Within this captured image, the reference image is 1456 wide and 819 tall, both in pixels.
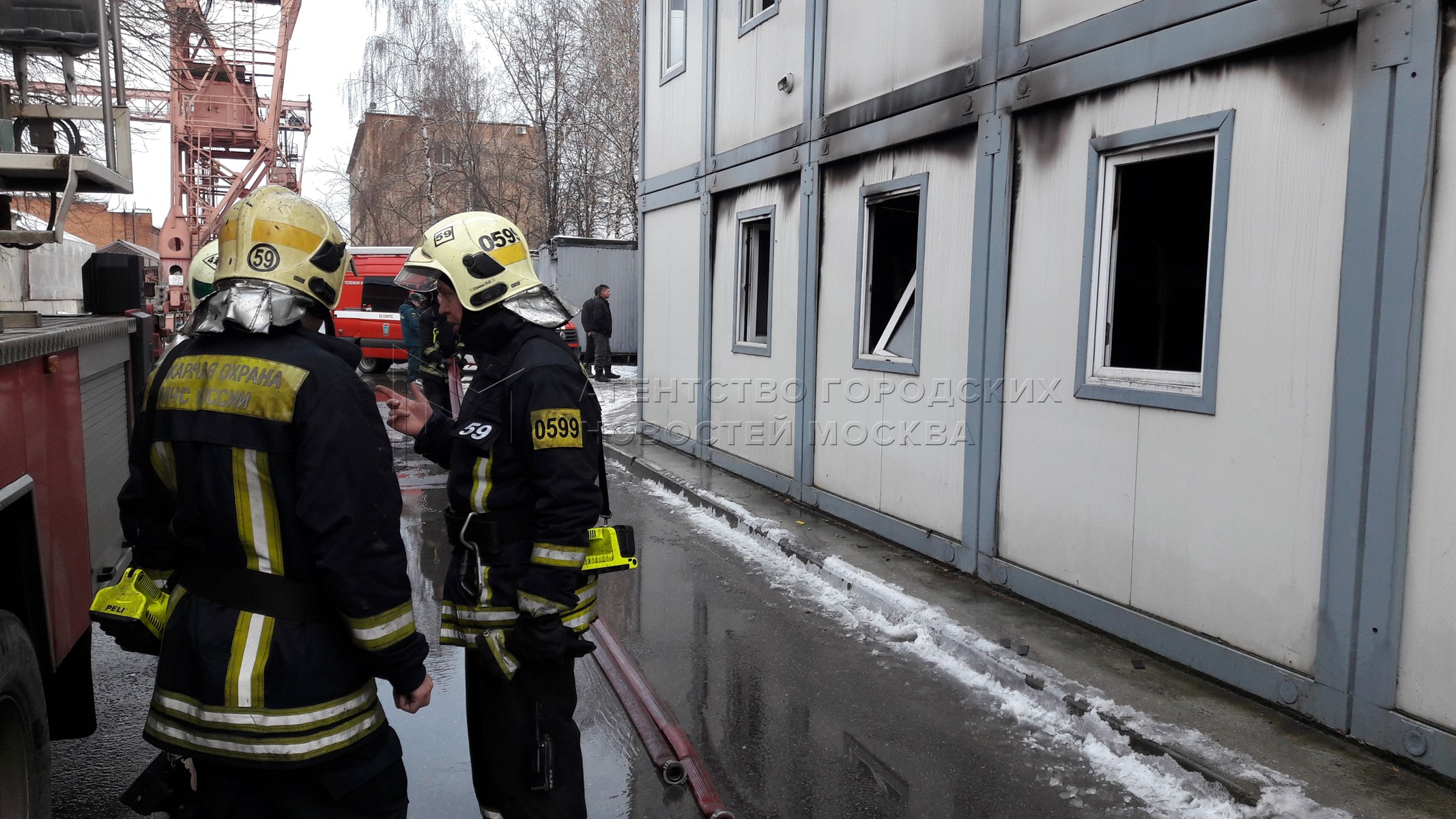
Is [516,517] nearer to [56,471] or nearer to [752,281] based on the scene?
[56,471]

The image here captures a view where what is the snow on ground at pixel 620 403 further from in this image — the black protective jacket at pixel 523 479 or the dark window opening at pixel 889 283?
the black protective jacket at pixel 523 479

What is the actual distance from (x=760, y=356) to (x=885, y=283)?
201 centimetres

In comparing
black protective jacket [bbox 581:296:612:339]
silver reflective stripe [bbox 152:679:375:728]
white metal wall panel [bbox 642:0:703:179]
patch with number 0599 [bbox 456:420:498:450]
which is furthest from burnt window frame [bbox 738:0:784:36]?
black protective jacket [bbox 581:296:612:339]

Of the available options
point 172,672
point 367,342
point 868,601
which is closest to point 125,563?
point 172,672

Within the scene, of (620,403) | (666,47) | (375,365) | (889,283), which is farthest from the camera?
(375,365)

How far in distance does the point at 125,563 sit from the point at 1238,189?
17.4 feet

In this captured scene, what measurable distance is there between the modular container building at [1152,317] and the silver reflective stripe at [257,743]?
378 centimetres

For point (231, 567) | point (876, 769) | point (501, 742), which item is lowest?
point (876, 769)

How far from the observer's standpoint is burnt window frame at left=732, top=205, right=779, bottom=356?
9.18 m

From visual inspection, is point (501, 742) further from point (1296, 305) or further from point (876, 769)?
point (1296, 305)

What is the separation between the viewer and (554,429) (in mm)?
2838

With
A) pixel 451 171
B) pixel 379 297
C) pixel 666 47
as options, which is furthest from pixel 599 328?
pixel 451 171

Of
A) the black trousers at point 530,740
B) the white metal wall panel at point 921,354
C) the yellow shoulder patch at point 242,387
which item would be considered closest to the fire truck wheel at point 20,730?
the yellow shoulder patch at point 242,387

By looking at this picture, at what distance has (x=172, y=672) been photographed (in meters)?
2.37
